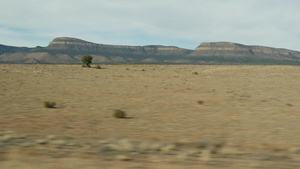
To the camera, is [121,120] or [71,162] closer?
[71,162]

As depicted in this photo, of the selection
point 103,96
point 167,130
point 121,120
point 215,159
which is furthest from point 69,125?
point 103,96

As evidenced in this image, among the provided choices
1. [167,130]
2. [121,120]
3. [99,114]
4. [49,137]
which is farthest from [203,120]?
[49,137]

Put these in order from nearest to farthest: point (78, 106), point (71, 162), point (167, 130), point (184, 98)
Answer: point (71, 162) < point (167, 130) < point (78, 106) < point (184, 98)

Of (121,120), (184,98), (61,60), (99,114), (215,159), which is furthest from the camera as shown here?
(61,60)

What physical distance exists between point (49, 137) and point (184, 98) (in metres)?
10.6

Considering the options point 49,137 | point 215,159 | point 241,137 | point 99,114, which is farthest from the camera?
point 99,114

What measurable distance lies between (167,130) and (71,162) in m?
4.42

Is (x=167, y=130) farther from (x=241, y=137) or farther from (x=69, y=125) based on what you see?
(x=69, y=125)

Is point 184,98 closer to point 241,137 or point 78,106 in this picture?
point 78,106

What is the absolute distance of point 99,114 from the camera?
12211 millimetres

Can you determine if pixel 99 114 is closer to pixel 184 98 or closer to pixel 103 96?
pixel 103 96

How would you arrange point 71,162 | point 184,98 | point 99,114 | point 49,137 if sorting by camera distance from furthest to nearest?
1. point 184,98
2. point 99,114
3. point 49,137
4. point 71,162

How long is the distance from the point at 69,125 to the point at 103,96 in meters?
7.77

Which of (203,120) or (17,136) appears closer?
(17,136)
